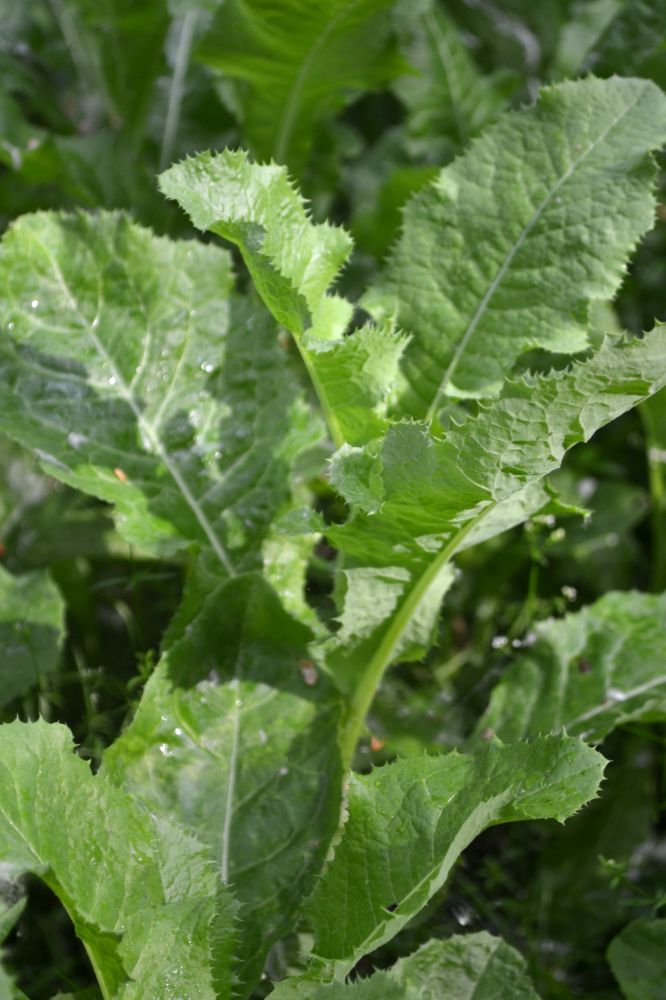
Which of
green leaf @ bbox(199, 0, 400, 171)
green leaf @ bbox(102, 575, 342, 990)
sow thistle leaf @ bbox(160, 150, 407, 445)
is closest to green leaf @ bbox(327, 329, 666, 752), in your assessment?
sow thistle leaf @ bbox(160, 150, 407, 445)

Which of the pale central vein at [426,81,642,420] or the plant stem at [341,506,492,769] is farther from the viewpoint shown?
the pale central vein at [426,81,642,420]

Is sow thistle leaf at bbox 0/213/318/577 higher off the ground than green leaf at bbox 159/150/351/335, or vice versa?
green leaf at bbox 159/150/351/335

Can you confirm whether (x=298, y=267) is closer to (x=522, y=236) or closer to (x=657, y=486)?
(x=522, y=236)

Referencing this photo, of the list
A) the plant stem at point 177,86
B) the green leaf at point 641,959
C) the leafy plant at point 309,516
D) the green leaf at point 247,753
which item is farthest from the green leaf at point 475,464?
the plant stem at point 177,86

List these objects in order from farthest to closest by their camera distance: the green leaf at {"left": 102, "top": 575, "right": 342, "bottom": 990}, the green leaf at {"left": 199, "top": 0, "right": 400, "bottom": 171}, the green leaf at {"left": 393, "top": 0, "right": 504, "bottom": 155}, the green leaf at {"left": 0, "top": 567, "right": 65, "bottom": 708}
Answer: the green leaf at {"left": 393, "top": 0, "right": 504, "bottom": 155} < the green leaf at {"left": 199, "top": 0, "right": 400, "bottom": 171} < the green leaf at {"left": 0, "top": 567, "right": 65, "bottom": 708} < the green leaf at {"left": 102, "top": 575, "right": 342, "bottom": 990}

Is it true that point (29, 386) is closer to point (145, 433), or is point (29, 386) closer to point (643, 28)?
point (145, 433)

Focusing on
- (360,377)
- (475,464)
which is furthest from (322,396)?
(475,464)

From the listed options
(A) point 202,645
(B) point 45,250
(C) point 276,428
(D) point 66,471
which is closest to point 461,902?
(A) point 202,645

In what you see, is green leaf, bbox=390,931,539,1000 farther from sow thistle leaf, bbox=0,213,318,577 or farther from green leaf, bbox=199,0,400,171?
green leaf, bbox=199,0,400,171
